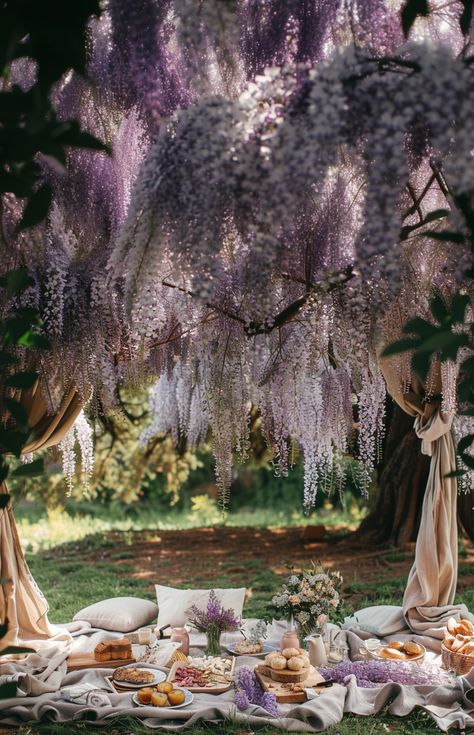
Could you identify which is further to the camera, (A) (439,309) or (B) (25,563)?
(B) (25,563)

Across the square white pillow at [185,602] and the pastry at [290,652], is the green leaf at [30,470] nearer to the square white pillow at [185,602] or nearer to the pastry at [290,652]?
the pastry at [290,652]

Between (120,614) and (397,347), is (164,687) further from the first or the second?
(397,347)

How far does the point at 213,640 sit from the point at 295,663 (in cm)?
63

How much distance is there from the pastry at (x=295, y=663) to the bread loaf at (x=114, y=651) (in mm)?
953

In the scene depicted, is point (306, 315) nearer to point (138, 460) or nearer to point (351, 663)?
point (351, 663)

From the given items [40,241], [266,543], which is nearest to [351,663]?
[40,241]

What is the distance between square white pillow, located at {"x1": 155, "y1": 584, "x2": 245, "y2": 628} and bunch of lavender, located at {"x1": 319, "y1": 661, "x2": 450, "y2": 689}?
2.77 feet

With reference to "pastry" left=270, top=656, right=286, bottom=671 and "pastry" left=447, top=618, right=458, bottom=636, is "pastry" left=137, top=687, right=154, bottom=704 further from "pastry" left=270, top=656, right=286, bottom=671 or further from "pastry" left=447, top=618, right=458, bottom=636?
"pastry" left=447, top=618, right=458, bottom=636

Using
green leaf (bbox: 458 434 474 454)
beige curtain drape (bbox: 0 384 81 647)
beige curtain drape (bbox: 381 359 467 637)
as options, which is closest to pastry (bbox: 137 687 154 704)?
beige curtain drape (bbox: 0 384 81 647)

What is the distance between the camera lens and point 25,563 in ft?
14.9

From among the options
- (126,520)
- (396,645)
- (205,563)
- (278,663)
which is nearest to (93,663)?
(278,663)

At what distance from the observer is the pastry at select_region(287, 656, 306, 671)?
12.8ft

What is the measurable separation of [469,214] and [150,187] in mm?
1127

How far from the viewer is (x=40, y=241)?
3.66 metres
